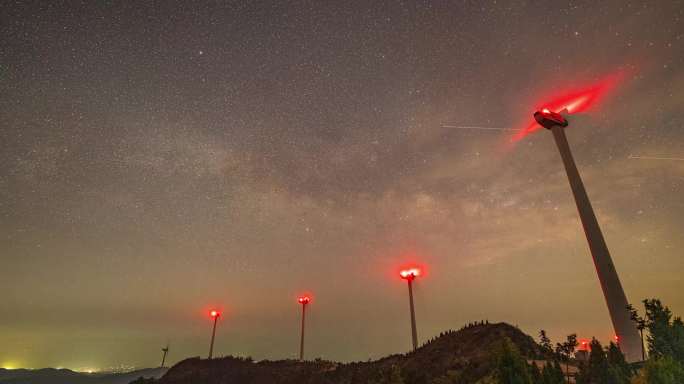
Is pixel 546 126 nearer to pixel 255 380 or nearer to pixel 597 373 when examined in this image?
pixel 597 373

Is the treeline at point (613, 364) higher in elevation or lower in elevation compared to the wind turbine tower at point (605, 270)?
lower

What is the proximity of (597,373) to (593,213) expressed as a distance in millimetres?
29054

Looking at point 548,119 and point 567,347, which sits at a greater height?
point 548,119

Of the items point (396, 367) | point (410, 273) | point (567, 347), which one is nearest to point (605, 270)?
point (567, 347)

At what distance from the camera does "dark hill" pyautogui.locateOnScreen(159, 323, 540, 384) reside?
105 feet

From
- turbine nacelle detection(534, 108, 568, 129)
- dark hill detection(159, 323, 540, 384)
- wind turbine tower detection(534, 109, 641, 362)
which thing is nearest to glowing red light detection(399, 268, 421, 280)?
dark hill detection(159, 323, 540, 384)

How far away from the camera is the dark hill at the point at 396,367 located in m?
32.1

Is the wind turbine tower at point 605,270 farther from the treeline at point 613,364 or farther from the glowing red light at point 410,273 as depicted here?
the glowing red light at point 410,273

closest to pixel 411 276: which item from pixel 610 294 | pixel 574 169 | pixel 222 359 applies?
pixel 610 294

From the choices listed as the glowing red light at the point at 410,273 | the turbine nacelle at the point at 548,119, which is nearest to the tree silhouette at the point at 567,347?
the glowing red light at the point at 410,273

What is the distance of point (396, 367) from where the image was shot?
955 inches

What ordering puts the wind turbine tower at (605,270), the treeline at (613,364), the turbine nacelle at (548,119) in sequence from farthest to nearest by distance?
the turbine nacelle at (548,119), the wind turbine tower at (605,270), the treeline at (613,364)

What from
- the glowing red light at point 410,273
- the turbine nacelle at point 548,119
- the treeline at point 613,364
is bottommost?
the treeline at point 613,364

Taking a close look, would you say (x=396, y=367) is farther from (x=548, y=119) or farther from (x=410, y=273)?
(x=548, y=119)
